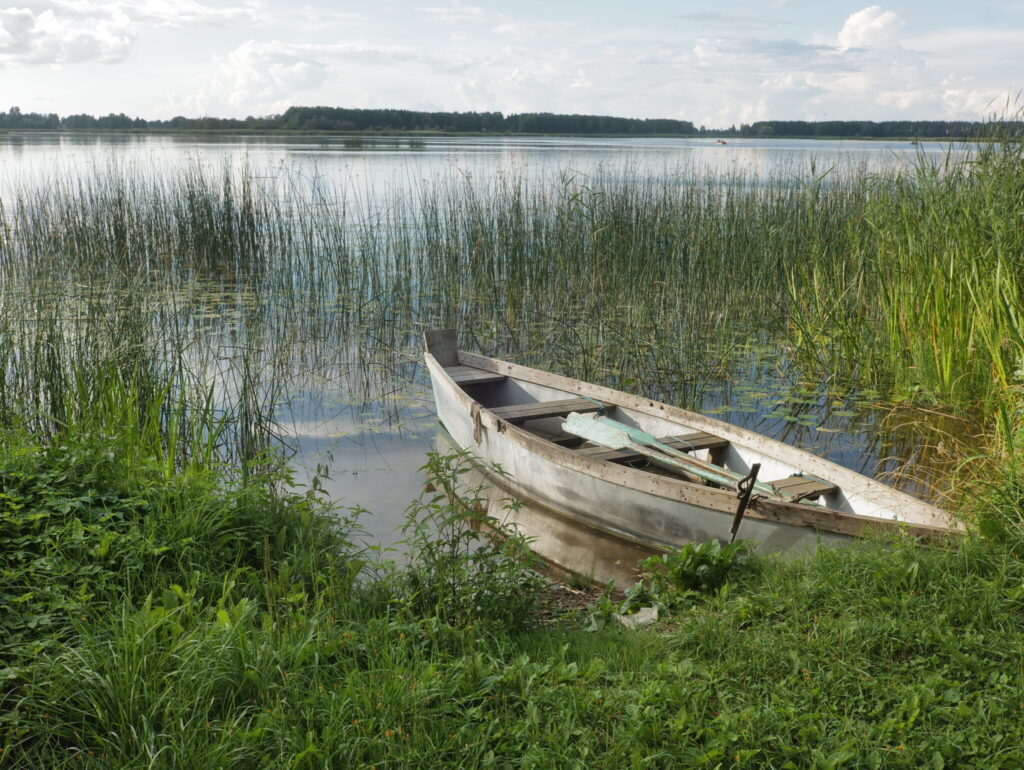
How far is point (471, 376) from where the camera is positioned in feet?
19.2

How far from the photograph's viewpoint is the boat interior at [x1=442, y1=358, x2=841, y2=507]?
12.4 feet

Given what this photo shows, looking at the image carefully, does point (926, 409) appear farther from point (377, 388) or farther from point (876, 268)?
point (377, 388)

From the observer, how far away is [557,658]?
2439 mm

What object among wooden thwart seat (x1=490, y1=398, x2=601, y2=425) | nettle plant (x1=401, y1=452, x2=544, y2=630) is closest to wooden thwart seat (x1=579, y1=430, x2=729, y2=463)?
wooden thwart seat (x1=490, y1=398, x2=601, y2=425)

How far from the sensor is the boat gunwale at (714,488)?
317cm

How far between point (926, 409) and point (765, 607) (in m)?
2.95

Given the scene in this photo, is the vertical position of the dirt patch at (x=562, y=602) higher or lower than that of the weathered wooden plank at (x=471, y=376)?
lower

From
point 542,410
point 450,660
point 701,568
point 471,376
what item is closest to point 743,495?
point 701,568

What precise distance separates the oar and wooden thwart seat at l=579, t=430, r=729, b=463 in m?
0.04

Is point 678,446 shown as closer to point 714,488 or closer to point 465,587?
point 714,488

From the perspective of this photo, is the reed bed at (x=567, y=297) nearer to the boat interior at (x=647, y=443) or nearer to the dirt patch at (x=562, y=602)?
the boat interior at (x=647, y=443)

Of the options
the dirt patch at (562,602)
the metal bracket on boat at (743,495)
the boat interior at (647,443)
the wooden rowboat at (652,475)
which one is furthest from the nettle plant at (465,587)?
the boat interior at (647,443)

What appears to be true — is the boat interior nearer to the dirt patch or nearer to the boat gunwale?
the boat gunwale

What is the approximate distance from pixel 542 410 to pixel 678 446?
99 centimetres
